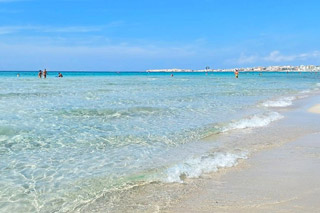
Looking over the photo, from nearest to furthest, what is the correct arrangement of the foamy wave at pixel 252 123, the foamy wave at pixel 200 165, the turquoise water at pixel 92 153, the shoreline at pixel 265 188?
the shoreline at pixel 265 188 → the turquoise water at pixel 92 153 → the foamy wave at pixel 200 165 → the foamy wave at pixel 252 123

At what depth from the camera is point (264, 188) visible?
215 inches

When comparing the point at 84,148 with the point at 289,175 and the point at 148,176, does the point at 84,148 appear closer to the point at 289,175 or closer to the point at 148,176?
the point at 148,176

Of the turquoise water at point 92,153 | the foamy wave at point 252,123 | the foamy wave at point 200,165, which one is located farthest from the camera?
the foamy wave at point 252,123

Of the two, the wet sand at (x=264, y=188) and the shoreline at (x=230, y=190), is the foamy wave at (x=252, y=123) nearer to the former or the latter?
the shoreline at (x=230, y=190)

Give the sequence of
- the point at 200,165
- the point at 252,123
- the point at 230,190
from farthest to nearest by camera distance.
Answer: the point at 252,123 → the point at 200,165 → the point at 230,190

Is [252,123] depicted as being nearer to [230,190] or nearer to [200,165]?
[200,165]

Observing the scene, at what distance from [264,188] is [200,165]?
65.3 inches

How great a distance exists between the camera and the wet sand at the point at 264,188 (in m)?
4.70

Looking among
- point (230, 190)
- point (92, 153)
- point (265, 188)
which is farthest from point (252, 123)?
point (230, 190)

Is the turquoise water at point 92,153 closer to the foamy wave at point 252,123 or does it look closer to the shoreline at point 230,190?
the foamy wave at point 252,123

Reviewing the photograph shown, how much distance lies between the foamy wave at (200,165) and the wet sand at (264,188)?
11.1 inches

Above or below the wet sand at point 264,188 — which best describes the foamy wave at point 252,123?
below

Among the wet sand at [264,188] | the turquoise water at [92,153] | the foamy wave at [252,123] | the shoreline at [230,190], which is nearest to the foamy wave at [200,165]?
the turquoise water at [92,153]

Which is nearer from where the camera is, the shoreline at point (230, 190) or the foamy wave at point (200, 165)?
the shoreline at point (230, 190)
